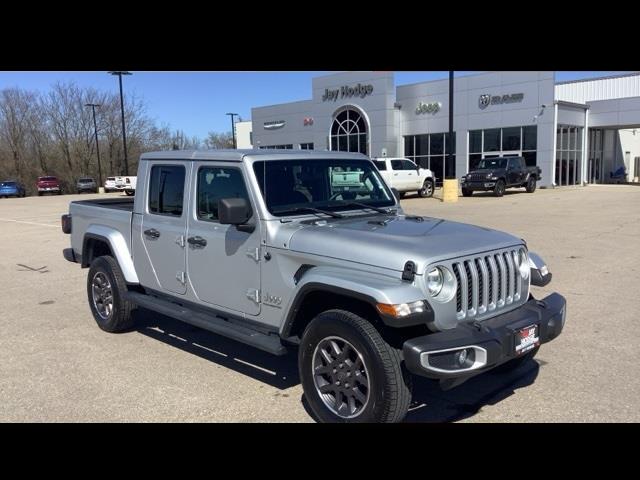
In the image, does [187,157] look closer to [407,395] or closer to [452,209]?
→ [407,395]

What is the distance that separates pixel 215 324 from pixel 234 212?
99 cm

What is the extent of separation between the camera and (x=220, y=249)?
15.2ft

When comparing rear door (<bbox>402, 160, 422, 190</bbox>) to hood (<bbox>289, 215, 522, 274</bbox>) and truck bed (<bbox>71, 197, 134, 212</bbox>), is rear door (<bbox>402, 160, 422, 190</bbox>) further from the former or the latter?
hood (<bbox>289, 215, 522, 274</bbox>)

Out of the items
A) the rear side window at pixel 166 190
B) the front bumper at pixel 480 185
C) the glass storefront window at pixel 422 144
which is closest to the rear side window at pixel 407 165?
the front bumper at pixel 480 185

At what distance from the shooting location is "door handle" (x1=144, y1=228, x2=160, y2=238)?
5.36 m

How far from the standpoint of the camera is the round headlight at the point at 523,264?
4.28 meters

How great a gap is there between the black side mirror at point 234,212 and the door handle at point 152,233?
4.35 ft

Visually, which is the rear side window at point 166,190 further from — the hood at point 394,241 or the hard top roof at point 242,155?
the hood at point 394,241

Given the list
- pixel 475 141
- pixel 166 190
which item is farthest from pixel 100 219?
pixel 475 141

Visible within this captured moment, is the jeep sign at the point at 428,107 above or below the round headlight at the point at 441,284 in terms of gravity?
above

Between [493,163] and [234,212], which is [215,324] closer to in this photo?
[234,212]

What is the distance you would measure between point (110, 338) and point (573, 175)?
35160 millimetres

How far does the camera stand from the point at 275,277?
4223 millimetres
